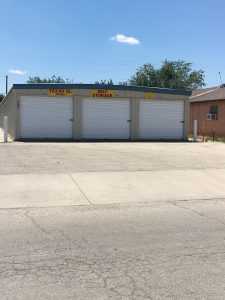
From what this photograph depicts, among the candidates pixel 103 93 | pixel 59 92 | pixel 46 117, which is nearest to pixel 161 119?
Result: pixel 103 93

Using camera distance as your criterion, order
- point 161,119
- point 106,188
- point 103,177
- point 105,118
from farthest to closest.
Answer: point 161,119 < point 105,118 < point 103,177 < point 106,188

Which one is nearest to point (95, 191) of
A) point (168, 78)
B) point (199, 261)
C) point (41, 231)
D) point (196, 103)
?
point (41, 231)

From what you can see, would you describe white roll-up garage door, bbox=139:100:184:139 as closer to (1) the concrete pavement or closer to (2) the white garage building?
(2) the white garage building

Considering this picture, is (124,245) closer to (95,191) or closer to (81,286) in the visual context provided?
(81,286)

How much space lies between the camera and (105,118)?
26359 mm

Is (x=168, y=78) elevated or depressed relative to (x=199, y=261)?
elevated

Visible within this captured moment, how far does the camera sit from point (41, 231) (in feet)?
23.9

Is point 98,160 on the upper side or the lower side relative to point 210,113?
lower

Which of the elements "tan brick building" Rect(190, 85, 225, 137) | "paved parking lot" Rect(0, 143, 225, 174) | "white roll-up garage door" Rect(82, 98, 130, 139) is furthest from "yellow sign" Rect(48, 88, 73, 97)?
"tan brick building" Rect(190, 85, 225, 137)

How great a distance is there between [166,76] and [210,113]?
29198 millimetres

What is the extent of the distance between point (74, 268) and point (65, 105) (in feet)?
67.8

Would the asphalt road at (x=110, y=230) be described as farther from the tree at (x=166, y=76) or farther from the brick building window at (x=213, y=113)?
the tree at (x=166, y=76)

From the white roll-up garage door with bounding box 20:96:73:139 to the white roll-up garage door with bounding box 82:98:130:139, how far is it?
92cm

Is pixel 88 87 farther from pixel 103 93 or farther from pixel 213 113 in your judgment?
pixel 213 113
